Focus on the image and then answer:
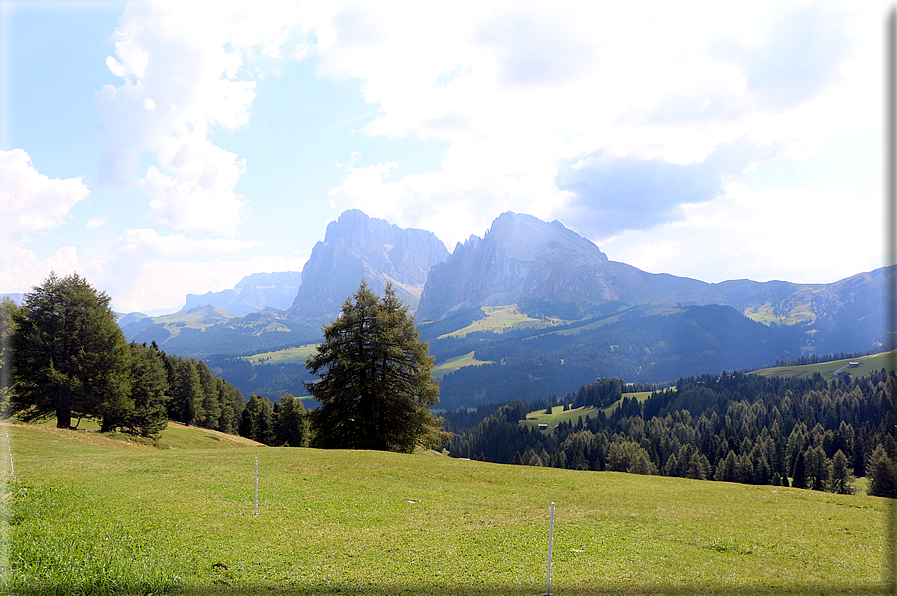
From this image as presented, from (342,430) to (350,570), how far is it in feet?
109

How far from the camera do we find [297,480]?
22.9 metres

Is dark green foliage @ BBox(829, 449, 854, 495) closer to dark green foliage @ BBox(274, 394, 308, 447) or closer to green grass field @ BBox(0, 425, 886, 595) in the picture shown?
green grass field @ BBox(0, 425, 886, 595)

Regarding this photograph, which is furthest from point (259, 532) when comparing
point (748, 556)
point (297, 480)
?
point (748, 556)

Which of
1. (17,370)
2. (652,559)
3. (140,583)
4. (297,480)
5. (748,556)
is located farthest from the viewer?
(17,370)

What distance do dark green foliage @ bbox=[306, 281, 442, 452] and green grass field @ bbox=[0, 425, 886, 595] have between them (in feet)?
53.1

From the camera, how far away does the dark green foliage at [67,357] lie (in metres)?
42.1

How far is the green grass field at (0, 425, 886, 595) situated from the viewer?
35.6ft

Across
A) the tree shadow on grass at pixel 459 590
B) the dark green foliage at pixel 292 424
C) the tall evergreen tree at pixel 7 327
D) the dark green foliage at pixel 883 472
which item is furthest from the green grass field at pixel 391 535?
the dark green foliage at pixel 883 472

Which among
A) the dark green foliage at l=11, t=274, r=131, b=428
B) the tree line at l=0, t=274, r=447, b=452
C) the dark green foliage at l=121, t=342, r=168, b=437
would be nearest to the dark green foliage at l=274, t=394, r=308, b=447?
the dark green foliage at l=121, t=342, r=168, b=437

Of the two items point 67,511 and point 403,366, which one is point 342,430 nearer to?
point 403,366

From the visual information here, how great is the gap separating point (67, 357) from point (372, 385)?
1277 inches

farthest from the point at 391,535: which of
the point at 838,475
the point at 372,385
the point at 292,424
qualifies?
the point at 838,475

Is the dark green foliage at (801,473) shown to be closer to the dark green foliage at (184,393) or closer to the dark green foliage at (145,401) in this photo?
the dark green foliage at (145,401)

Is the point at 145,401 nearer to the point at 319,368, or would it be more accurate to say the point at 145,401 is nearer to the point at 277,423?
the point at 319,368
